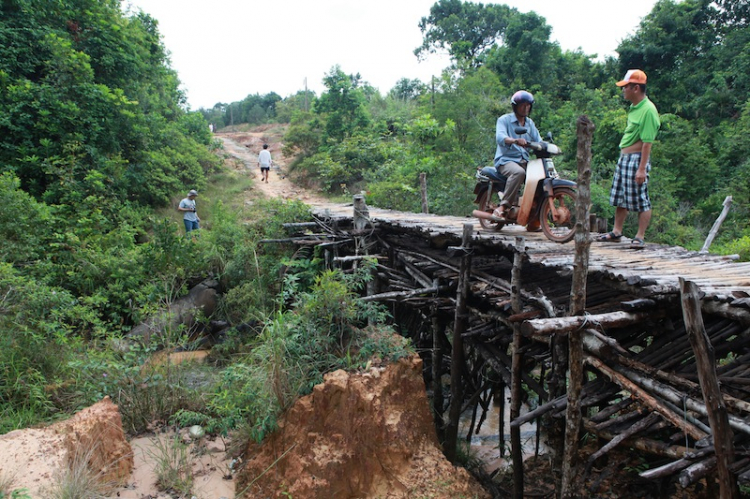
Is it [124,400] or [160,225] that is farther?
[160,225]

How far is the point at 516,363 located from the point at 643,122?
2819 mm

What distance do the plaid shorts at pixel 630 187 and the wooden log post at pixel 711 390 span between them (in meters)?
2.91

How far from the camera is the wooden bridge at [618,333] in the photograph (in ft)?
8.87

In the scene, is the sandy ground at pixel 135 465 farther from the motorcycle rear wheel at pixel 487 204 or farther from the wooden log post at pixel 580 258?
the motorcycle rear wheel at pixel 487 204

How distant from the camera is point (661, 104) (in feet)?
57.5

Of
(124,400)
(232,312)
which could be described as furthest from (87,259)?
(124,400)

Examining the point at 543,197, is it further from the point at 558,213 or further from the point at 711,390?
the point at 711,390

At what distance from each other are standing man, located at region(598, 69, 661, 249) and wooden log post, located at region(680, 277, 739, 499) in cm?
277

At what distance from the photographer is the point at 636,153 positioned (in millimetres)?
4957

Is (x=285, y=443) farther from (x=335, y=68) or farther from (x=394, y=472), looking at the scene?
(x=335, y=68)

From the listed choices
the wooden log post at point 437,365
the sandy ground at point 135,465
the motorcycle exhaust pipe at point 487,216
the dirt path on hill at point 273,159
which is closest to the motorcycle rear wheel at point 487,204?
the motorcycle exhaust pipe at point 487,216

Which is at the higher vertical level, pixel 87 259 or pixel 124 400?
pixel 87 259

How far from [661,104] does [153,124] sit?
1847 centimetres

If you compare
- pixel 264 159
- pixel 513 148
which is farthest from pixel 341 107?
pixel 513 148
